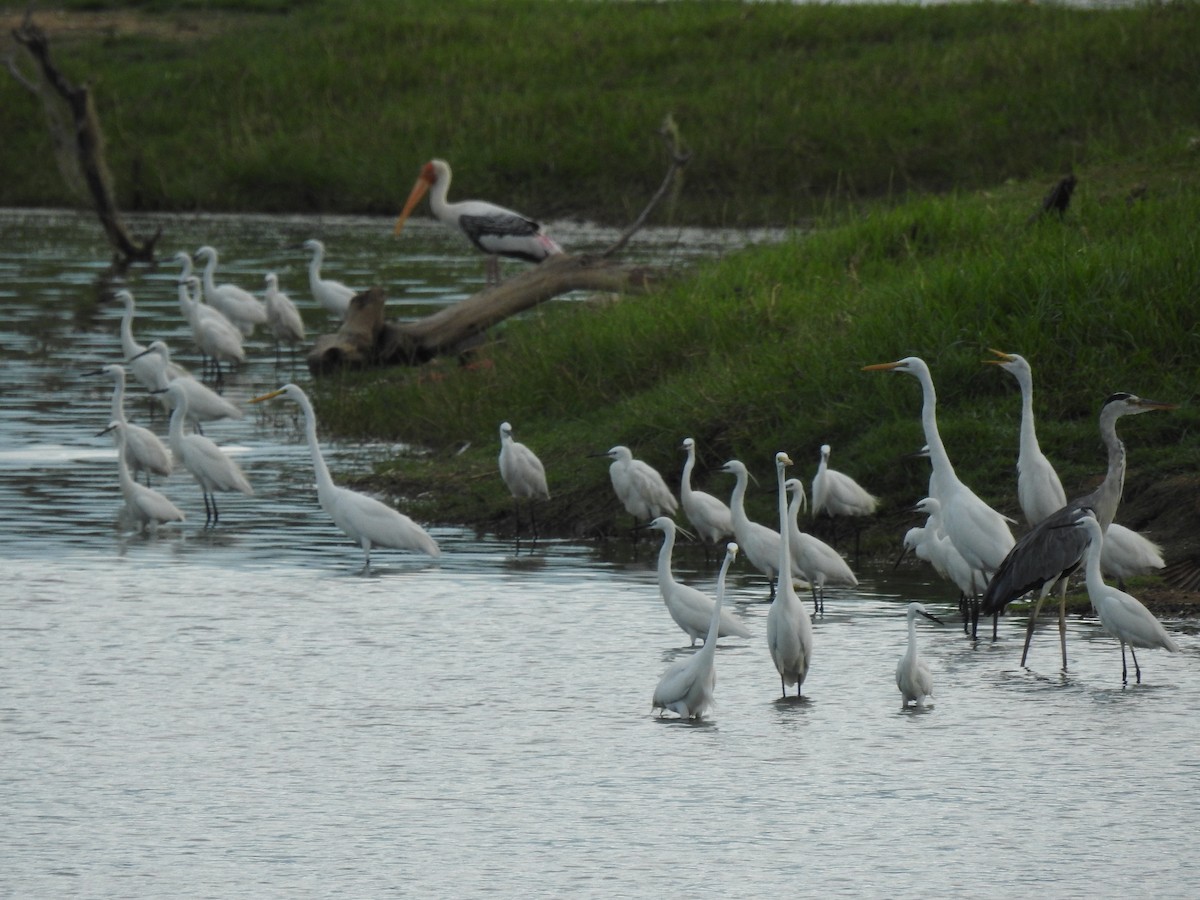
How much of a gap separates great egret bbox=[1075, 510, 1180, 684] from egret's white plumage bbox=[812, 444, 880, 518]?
2.30 meters

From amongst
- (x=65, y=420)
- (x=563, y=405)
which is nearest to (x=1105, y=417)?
(x=563, y=405)

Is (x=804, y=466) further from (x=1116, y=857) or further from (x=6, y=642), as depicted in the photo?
(x=1116, y=857)

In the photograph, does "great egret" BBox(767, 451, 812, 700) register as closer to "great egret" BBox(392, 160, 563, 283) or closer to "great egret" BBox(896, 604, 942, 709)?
"great egret" BBox(896, 604, 942, 709)

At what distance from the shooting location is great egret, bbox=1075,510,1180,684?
8.18m

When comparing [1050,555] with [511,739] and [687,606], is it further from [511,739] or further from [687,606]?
[511,739]

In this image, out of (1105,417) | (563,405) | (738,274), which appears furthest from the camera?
(738,274)

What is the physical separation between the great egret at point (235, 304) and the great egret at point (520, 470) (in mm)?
9445

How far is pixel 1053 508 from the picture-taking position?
9617 millimetres

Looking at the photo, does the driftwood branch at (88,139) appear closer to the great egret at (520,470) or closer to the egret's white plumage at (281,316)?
the egret's white plumage at (281,316)

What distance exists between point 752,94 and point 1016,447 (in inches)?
743

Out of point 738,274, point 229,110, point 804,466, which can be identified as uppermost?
point 229,110

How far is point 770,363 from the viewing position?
489 inches

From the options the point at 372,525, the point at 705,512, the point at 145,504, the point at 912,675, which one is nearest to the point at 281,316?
the point at 145,504

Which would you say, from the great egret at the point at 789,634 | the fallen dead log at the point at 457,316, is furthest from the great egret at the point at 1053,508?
the fallen dead log at the point at 457,316
